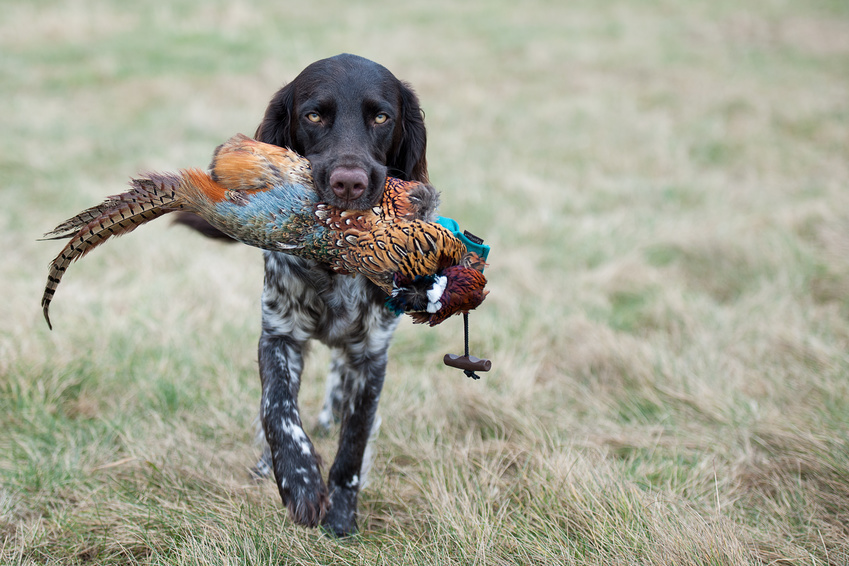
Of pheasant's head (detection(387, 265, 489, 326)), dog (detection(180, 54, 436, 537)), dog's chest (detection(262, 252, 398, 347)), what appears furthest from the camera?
dog's chest (detection(262, 252, 398, 347))

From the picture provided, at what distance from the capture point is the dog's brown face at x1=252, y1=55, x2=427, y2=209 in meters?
2.20

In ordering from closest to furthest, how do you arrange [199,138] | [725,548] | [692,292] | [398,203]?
1. [725,548]
2. [398,203]
3. [692,292]
4. [199,138]

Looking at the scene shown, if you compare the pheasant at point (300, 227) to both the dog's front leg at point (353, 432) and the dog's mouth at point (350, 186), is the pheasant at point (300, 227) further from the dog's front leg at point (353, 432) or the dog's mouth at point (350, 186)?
the dog's front leg at point (353, 432)

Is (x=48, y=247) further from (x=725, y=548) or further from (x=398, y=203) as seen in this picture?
(x=725, y=548)

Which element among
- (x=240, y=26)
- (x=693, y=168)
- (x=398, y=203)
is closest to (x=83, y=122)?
(x=240, y=26)

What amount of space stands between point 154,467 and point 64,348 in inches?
42.8

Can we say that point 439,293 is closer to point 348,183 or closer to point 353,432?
point 348,183

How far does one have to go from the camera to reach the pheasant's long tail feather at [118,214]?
192cm

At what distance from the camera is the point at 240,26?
11070mm

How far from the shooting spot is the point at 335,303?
95.9 inches

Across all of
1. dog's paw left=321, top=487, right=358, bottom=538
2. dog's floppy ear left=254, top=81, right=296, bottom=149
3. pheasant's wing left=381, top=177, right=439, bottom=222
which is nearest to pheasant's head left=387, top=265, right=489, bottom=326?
pheasant's wing left=381, top=177, right=439, bottom=222

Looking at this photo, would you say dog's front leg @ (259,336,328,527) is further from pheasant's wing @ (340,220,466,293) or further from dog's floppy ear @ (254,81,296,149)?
dog's floppy ear @ (254,81,296,149)

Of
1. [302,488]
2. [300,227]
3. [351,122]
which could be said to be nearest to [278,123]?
[351,122]

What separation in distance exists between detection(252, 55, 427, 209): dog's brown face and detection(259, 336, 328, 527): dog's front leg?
59 cm
